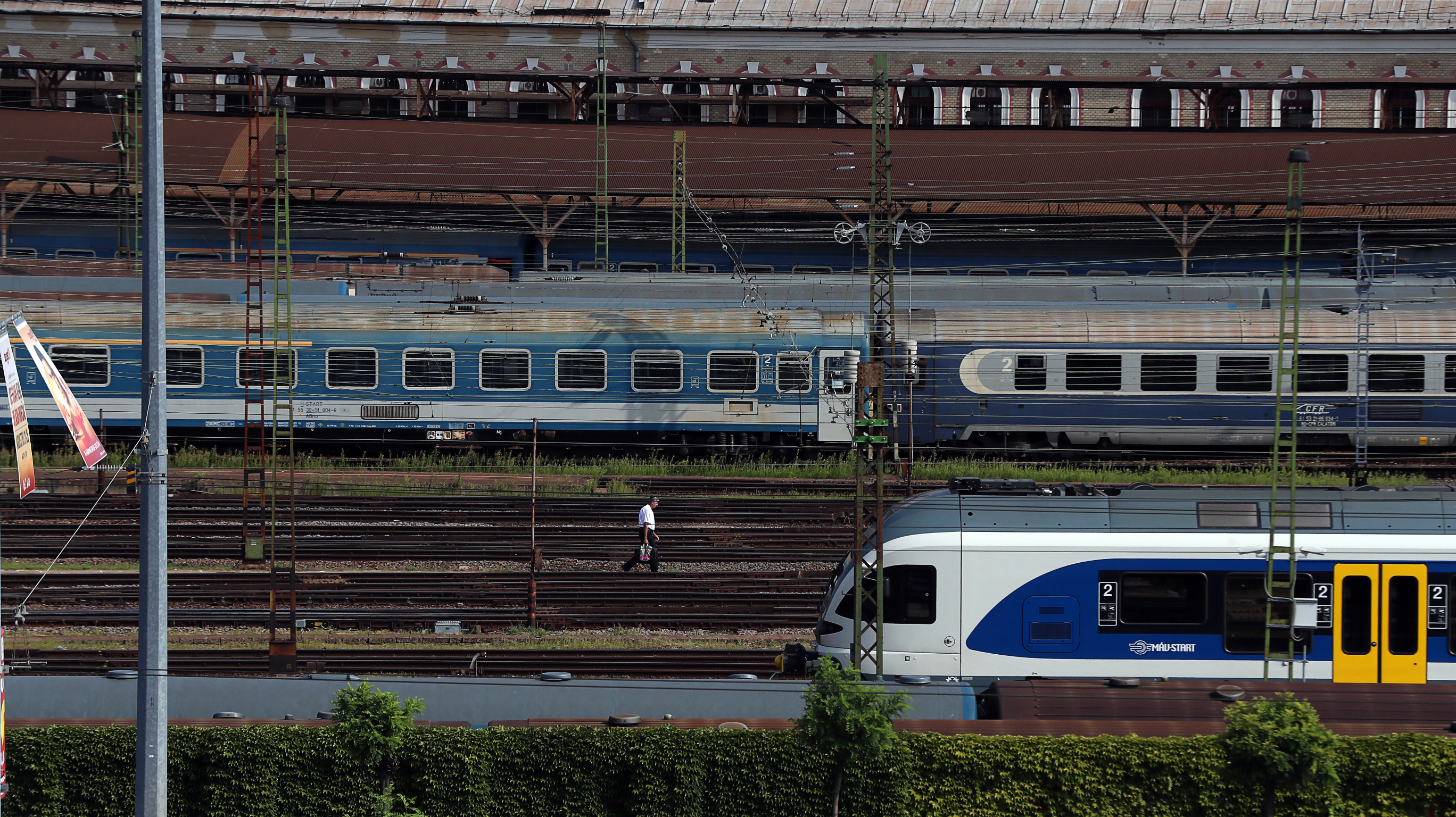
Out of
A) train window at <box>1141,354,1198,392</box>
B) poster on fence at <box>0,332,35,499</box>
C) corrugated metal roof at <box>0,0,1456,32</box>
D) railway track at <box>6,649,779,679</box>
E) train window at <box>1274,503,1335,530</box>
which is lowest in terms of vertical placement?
railway track at <box>6,649,779,679</box>

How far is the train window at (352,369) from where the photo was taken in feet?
92.7

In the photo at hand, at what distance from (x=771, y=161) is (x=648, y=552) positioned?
21.5m

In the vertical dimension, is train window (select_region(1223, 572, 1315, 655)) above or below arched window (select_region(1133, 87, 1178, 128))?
below

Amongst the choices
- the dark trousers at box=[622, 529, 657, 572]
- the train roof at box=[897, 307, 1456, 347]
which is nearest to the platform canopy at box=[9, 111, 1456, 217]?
the train roof at box=[897, 307, 1456, 347]

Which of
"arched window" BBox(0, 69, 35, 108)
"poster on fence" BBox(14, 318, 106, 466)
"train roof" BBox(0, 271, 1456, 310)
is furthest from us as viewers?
"arched window" BBox(0, 69, 35, 108)

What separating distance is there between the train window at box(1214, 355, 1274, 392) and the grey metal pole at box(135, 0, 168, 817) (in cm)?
2433

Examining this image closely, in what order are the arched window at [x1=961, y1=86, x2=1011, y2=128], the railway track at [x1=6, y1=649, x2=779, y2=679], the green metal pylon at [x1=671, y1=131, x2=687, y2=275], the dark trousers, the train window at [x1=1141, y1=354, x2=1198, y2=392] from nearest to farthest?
the railway track at [x1=6, y1=649, x2=779, y2=679], the dark trousers, the train window at [x1=1141, y1=354, x2=1198, y2=392], the green metal pylon at [x1=671, y1=131, x2=687, y2=275], the arched window at [x1=961, y1=86, x2=1011, y2=128]

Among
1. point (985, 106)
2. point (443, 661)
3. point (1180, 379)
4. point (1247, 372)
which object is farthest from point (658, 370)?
point (985, 106)

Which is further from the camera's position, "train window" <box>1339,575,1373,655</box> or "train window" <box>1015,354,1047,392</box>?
"train window" <box>1015,354,1047,392</box>

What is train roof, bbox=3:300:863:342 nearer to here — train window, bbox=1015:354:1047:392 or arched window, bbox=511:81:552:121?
train window, bbox=1015:354:1047:392

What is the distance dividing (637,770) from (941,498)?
5.50 m

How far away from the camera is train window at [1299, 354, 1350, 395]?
27.4 meters

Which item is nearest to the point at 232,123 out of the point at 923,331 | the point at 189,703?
the point at 923,331

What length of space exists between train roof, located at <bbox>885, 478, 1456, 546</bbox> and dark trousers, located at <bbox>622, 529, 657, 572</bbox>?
7.49 metres
